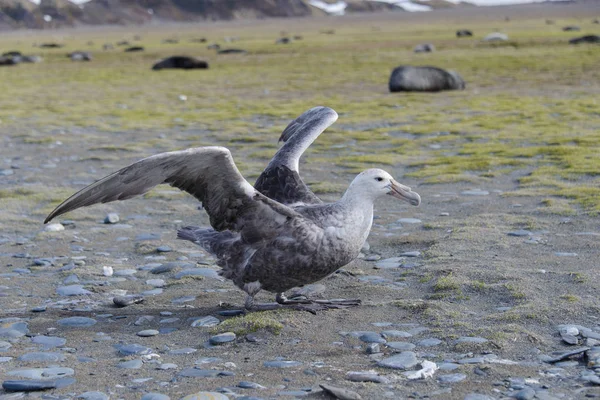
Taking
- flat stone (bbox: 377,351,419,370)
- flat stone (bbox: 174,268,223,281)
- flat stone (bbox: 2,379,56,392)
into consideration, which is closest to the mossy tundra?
flat stone (bbox: 174,268,223,281)

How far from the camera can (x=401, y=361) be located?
17.9ft

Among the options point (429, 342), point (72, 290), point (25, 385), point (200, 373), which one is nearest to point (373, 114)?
point (72, 290)

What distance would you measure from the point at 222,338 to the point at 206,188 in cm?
132

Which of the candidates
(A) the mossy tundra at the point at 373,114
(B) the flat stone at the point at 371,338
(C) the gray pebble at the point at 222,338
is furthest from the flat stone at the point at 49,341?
(A) the mossy tundra at the point at 373,114

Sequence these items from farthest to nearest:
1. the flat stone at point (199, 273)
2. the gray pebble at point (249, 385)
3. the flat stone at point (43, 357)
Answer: the flat stone at point (199, 273), the flat stone at point (43, 357), the gray pebble at point (249, 385)

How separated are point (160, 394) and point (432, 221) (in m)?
5.49

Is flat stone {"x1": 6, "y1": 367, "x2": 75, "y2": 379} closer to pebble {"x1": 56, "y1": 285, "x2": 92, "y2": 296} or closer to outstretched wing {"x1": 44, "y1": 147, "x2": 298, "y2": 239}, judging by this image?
outstretched wing {"x1": 44, "y1": 147, "x2": 298, "y2": 239}

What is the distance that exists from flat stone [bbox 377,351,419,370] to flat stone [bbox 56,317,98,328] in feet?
8.05

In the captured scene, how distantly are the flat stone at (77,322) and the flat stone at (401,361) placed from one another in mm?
2453

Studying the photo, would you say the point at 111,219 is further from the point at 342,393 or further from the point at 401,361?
the point at 342,393

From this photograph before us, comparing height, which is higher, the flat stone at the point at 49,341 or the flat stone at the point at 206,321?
the flat stone at the point at 206,321

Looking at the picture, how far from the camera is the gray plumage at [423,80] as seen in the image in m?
26.6

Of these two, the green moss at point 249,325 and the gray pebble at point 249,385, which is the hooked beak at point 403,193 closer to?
the green moss at point 249,325

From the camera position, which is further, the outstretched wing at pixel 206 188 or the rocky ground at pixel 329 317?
the outstretched wing at pixel 206 188
